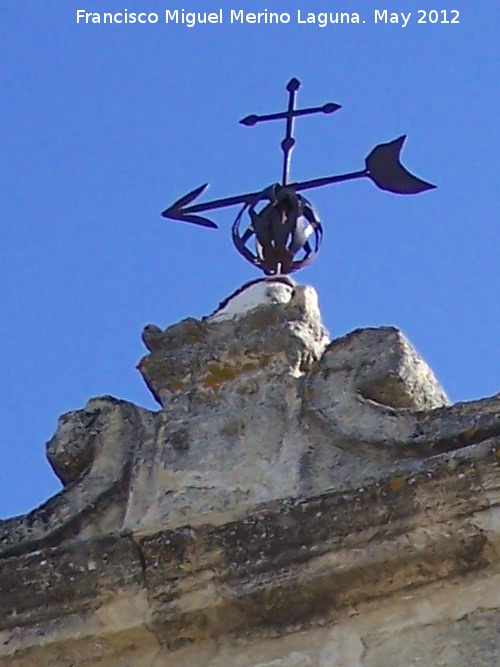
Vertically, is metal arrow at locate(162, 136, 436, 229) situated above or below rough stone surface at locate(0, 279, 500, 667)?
above

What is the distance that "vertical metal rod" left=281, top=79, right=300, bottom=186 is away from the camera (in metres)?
5.20

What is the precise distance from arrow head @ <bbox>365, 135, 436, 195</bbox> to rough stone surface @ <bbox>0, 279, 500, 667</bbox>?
1.85ft

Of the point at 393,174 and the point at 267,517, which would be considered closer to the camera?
the point at 267,517

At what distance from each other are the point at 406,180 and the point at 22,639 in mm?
1921

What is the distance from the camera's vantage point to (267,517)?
12.8 feet

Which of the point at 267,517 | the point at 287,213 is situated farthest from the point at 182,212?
the point at 267,517

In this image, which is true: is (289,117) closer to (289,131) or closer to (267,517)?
(289,131)

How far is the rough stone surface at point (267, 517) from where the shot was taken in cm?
377

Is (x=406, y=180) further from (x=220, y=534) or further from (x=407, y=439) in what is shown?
(x=220, y=534)

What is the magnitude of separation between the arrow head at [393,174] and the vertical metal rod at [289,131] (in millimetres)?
266

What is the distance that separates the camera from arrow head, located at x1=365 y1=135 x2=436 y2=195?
16.6 ft

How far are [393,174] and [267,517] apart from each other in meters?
1.54

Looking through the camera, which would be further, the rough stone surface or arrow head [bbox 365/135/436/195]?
arrow head [bbox 365/135/436/195]

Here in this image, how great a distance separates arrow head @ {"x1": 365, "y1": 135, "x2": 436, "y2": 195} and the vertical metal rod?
0.87ft
